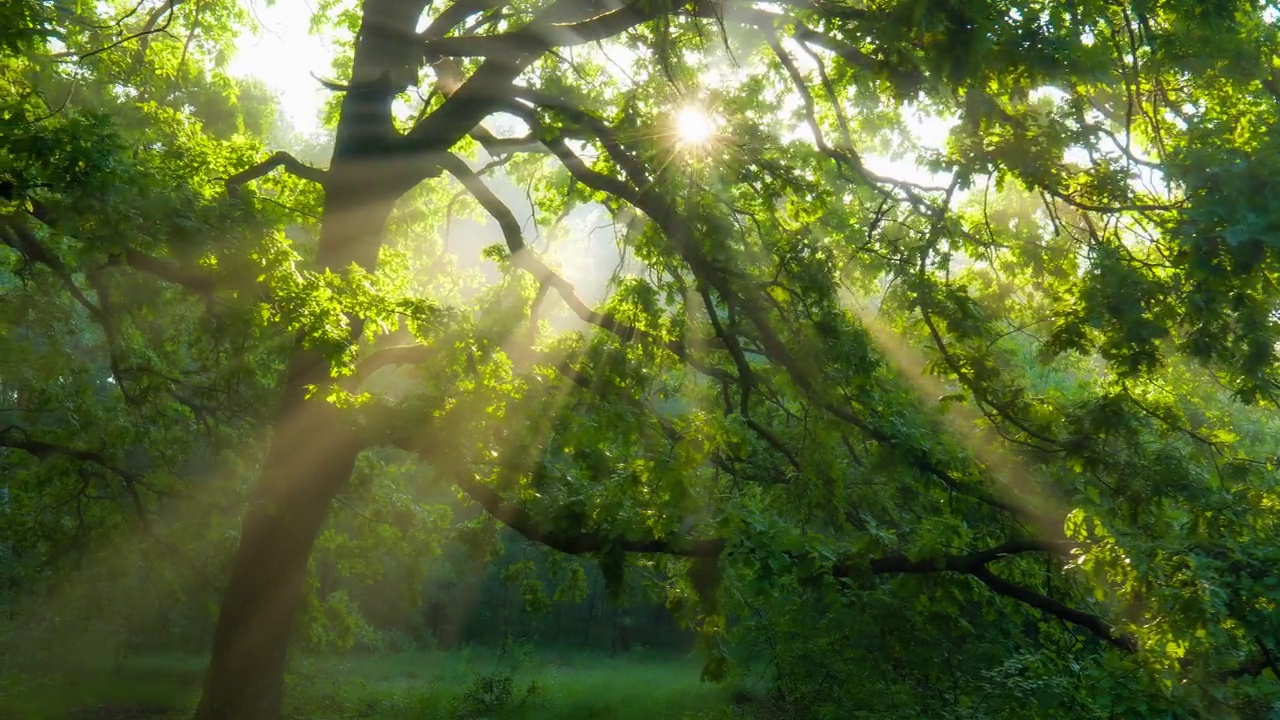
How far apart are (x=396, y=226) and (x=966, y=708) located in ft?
32.6

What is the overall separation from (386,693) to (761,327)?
15.5 metres

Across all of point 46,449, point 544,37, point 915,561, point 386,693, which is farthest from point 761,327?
point 386,693

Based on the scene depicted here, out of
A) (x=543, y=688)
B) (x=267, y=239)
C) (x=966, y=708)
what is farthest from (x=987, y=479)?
(x=543, y=688)

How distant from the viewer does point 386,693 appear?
20.8 meters

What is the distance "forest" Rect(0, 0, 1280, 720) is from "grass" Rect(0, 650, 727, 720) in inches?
212

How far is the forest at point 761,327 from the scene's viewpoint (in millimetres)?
6672

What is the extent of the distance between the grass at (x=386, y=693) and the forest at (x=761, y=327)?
537 cm

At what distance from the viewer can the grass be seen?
1750 cm

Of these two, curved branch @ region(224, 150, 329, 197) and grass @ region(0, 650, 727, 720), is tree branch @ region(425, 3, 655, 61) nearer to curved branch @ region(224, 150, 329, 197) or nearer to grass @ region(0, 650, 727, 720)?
curved branch @ region(224, 150, 329, 197)

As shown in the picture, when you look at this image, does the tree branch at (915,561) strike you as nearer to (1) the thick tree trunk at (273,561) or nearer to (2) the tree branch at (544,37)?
(1) the thick tree trunk at (273,561)

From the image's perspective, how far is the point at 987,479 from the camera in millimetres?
9172

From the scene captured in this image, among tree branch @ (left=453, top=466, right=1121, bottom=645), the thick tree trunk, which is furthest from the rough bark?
tree branch @ (left=453, top=466, right=1121, bottom=645)

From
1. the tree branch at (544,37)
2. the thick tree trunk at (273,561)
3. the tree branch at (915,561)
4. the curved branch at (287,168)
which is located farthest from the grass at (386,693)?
the tree branch at (544,37)

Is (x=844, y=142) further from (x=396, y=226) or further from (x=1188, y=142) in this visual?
(x=396, y=226)
